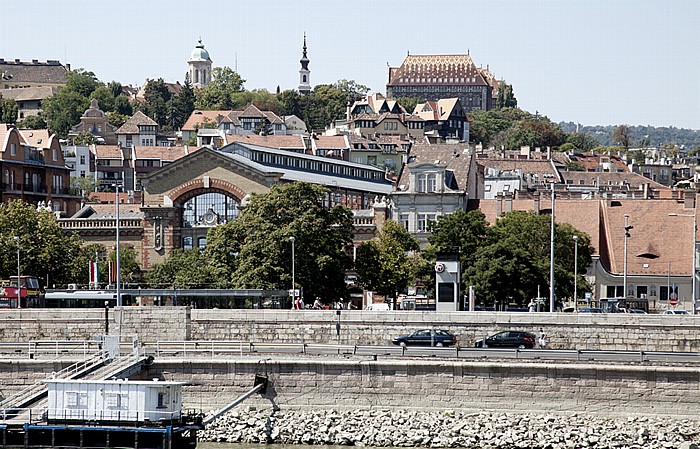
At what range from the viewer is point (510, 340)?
2160 inches

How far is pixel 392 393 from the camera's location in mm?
49156

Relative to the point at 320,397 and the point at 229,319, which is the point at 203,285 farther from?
the point at 320,397

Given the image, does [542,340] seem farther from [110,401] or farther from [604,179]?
[604,179]

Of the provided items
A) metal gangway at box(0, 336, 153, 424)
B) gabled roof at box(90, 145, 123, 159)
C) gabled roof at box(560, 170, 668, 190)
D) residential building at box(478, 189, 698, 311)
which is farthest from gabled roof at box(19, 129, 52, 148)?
metal gangway at box(0, 336, 153, 424)

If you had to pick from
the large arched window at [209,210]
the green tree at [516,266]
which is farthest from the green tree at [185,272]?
the green tree at [516,266]

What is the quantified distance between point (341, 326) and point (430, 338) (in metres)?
4.08

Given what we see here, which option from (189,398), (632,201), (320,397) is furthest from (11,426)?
(632,201)

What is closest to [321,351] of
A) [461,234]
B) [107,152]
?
[461,234]

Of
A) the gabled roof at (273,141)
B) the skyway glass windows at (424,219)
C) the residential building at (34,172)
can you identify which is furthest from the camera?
the gabled roof at (273,141)

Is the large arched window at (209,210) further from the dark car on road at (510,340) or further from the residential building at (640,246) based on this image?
the dark car on road at (510,340)

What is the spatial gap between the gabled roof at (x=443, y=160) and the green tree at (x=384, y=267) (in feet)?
42.9

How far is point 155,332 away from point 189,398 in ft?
28.2

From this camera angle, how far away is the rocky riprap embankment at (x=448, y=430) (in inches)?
1816

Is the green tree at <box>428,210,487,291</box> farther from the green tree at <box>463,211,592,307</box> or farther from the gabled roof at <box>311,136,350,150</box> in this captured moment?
the gabled roof at <box>311,136,350,150</box>
